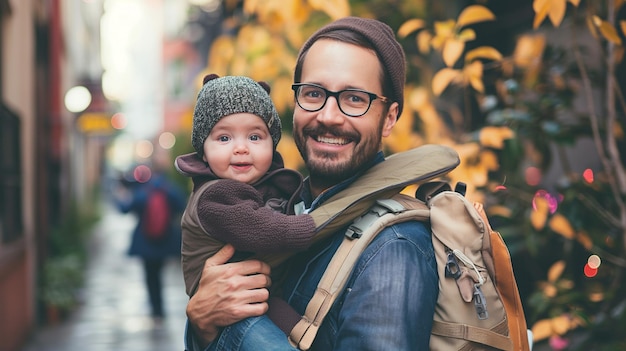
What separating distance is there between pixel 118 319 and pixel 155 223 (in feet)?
5.02

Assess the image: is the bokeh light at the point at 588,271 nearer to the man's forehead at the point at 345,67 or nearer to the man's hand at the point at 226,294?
the man's forehead at the point at 345,67

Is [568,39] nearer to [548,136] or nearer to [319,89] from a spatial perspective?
[548,136]

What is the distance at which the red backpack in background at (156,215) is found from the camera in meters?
9.59

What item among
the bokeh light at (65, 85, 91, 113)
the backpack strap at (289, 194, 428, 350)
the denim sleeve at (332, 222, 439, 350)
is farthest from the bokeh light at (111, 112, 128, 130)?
the denim sleeve at (332, 222, 439, 350)

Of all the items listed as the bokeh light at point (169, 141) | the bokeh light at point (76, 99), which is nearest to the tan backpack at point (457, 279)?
the bokeh light at point (76, 99)

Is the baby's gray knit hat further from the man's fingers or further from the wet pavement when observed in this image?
the wet pavement

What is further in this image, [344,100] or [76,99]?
[76,99]

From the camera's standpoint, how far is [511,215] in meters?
4.48

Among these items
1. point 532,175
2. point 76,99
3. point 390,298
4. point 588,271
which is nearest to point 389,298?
point 390,298

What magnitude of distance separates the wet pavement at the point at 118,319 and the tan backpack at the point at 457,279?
21.0 feet

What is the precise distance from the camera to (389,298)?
1973 mm

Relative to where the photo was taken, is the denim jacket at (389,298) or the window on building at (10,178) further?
the window on building at (10,178)

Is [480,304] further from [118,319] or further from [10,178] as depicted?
[118,319]

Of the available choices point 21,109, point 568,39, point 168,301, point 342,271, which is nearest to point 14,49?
point 21,109
